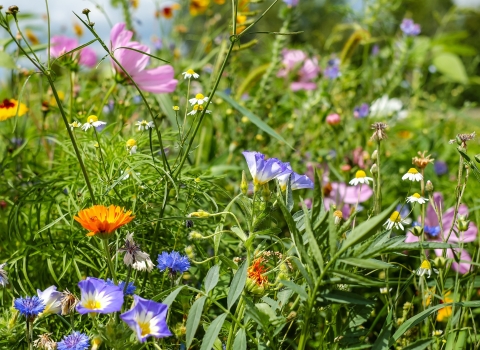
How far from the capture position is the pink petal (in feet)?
2.96

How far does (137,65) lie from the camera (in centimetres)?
89

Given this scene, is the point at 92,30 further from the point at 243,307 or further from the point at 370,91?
the point at 370,91

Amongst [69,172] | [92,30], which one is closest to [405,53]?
[69,172]

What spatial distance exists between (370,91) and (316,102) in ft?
1.01

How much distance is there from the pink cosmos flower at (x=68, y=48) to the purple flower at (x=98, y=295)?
1.95ft

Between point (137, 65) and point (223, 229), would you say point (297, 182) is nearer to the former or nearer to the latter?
point (223, 229)

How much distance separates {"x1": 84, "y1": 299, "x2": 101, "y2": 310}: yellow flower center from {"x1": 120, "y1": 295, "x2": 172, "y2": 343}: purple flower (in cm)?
4

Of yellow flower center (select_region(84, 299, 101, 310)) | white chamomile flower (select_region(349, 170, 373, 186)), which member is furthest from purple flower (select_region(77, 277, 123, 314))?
white chamomile flower (select_region(349, 170, 373, 186))

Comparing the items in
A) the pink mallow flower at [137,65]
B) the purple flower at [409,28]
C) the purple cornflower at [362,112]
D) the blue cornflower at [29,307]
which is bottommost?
the purple cornflower at [362,112]

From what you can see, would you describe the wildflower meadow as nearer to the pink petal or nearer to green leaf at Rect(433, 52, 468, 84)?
the pink petal

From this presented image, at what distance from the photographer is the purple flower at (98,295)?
1.59ft

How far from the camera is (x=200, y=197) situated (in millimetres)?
813

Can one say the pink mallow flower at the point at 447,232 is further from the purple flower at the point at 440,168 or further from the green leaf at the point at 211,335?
the green leaf at the point at 211,335

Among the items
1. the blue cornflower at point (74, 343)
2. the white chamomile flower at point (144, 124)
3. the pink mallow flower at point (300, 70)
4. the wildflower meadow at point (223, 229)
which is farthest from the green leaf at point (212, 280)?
the pink mallow flower at point (300, 70)
